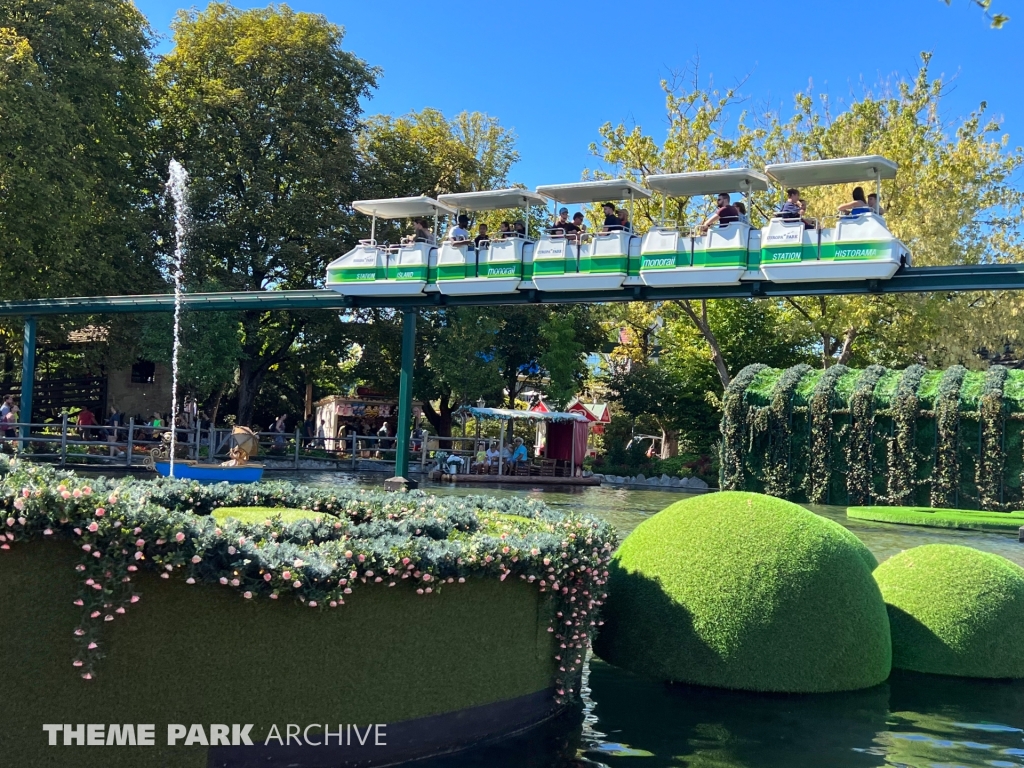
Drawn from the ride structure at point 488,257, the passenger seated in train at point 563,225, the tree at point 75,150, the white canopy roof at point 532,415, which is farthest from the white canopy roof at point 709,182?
the tree at point 75,150

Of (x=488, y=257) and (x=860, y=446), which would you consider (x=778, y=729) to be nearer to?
(x=488, y=257)

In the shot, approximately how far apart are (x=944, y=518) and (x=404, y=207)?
49.2 feet

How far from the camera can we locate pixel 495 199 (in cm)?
2439

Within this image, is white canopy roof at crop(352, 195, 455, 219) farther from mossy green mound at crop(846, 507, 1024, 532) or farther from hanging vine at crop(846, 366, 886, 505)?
hanging vine at crop(846, 366, 886, 505)

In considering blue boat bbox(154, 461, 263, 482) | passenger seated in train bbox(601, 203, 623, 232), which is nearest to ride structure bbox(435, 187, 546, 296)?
passenger seated in train bbox(601, 203, 623, 232)

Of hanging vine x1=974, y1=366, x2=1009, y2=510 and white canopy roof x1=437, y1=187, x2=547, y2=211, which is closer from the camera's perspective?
white canopy roof x1=437, y1=187, x2=547, y2=211

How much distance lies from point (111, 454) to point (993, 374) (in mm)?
26316

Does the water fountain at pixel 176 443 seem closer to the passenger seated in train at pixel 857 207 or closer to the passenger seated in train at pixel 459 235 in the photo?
the passenger seated in train at pixel 459 235

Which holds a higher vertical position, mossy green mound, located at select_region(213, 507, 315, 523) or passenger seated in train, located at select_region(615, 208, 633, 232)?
passenger seated in train, located at select_region(615, 208, 633, 232)

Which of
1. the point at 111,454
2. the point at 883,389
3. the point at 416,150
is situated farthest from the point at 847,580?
the point at 416,150

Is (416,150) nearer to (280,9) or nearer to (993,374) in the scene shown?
(280,9)

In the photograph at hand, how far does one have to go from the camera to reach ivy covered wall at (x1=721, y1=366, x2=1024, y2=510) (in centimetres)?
2706

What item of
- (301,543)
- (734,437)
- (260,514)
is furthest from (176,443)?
(301,543)

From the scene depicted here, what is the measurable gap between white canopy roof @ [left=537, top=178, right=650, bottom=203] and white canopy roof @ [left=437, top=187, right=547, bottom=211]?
16.3 inches
